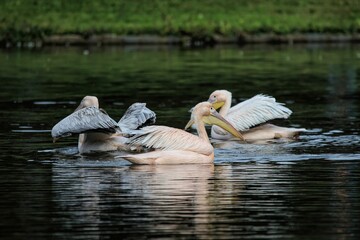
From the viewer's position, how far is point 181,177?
502 inches

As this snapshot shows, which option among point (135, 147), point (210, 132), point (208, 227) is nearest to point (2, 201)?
point (208, 227)

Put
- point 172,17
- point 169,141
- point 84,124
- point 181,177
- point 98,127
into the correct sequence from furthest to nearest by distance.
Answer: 1. point 172,17
2. point 98,127
3. point 84,124
4. point 169,141
5. point 181,177

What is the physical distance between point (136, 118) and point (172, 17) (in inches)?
1250

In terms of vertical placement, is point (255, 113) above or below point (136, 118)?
below

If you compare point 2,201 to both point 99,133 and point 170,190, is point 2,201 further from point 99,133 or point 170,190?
point 99,133

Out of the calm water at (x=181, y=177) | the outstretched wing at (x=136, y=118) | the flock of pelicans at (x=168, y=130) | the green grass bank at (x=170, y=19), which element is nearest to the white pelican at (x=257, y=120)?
the flock of pelicans at (x=168, y=130)

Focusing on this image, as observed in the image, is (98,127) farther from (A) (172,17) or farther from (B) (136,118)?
(A) (172,17)

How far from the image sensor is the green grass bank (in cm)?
4559

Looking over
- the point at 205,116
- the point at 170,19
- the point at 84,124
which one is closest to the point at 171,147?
the point at 205,116

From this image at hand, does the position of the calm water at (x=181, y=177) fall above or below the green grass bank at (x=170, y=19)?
above

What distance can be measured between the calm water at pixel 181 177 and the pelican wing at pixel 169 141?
0.31 metres

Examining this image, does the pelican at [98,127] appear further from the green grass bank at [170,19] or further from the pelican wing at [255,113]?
the green grass bank at [170,19]

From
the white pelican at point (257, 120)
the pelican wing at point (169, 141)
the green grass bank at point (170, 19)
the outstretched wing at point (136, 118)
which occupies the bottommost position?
the green grass bank at point (170, 19)

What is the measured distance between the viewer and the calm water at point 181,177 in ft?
31.7
